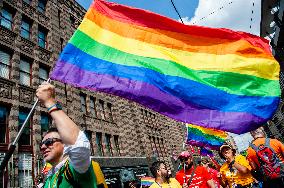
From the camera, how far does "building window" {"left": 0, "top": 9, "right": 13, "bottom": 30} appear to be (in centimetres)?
1616

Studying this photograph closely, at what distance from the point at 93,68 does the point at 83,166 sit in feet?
8.15

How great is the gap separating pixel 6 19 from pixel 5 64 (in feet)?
10.0

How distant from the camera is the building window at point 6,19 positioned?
16163 mm

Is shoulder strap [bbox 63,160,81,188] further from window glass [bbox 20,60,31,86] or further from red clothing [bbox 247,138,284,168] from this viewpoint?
window glass [bbox 20,60,31,86]

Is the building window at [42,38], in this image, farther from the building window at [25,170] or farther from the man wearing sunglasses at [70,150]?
the man wearing sunglasses at [70,150]

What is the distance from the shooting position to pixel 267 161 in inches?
187

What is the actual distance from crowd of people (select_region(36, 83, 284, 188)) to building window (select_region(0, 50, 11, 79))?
11772 mm

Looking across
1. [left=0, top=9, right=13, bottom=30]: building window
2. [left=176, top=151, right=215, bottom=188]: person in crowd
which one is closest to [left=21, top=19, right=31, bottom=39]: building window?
[left=0, top=9, right=13, bottom=30]: building window

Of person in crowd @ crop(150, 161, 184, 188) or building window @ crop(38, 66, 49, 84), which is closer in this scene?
person in crowd @ crop(150, 161, 184, 188)

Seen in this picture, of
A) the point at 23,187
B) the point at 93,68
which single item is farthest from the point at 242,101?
the point at 23,187

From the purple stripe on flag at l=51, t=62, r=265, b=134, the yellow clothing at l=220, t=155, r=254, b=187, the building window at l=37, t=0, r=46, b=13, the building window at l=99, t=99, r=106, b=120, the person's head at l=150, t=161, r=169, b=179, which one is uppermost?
the building window at l=37, t=0, r=46, b=13

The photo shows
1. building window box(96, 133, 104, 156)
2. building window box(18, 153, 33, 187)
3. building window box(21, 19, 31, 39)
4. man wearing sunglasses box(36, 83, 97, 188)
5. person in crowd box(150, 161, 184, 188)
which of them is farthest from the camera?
building window box(96, 133, 104, 156)

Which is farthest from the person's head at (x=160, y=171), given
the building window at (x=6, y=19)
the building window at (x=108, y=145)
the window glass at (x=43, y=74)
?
the building window at (x=108, y=145)

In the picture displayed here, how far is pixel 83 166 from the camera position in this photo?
86.4 inches
